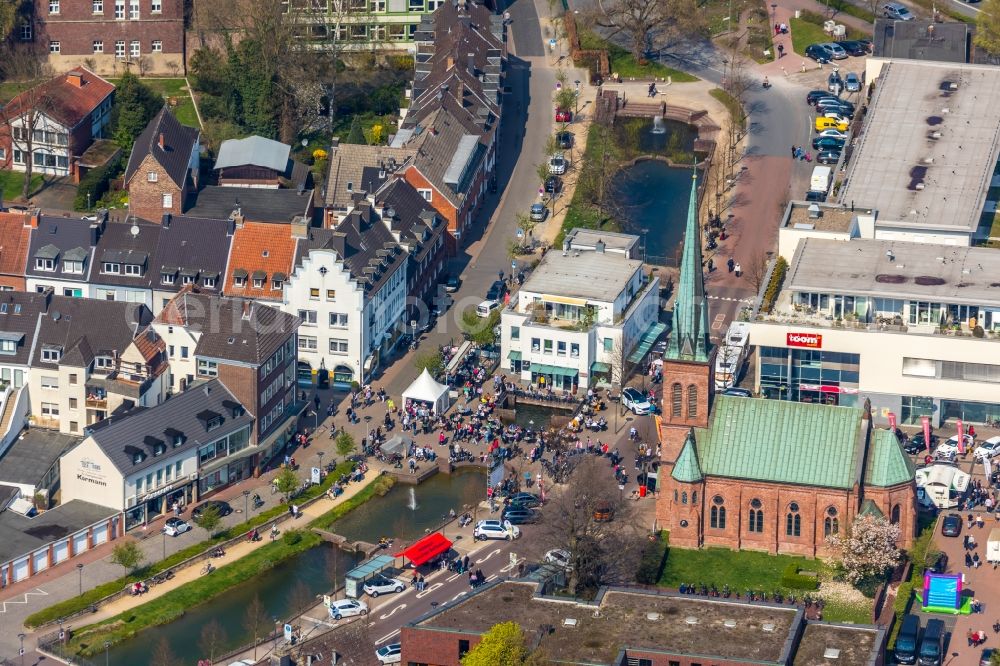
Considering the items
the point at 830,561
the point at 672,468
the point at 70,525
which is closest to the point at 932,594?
the point at 830,561

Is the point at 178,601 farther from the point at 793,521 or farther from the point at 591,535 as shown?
the point at 793,521

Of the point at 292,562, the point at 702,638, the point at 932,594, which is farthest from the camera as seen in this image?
the point at 292,562

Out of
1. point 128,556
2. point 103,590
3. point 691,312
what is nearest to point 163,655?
point 103,590

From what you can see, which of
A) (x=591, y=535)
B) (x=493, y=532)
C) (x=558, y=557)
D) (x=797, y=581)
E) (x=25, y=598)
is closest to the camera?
(x=591, y=535)

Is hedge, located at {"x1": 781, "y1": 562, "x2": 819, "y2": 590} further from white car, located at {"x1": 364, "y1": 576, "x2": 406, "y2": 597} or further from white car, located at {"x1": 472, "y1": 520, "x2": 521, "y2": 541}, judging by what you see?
white car, located at {"x1": 364, "y1": 576, "x2": 406, "y2": 597}

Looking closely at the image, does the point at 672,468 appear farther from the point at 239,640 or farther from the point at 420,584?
the point at 239,640

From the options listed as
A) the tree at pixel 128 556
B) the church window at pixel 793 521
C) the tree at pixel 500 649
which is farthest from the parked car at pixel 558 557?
the tree at pixel 128 556

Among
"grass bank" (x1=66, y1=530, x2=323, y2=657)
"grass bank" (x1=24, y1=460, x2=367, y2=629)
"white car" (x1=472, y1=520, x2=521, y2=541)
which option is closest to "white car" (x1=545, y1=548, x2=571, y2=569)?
"white car" (x1=472, y1=520, x2=521, y2=541)
